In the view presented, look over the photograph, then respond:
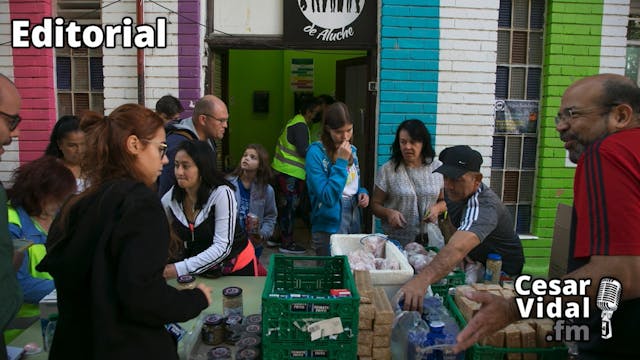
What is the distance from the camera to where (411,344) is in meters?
2.16

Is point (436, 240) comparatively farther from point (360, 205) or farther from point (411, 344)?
point (411, 344)

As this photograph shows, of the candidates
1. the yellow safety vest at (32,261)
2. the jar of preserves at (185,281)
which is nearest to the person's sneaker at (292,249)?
the jar of preserves at (185,281)

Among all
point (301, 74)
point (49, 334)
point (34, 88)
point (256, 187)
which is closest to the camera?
point (49, 334)

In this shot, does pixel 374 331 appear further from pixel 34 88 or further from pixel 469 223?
pixel 34 88

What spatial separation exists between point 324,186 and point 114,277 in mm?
2393

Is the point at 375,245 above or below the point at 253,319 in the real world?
above

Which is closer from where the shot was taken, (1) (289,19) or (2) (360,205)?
(2) (360,205)

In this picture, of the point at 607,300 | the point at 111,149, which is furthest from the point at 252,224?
the point at 607,300

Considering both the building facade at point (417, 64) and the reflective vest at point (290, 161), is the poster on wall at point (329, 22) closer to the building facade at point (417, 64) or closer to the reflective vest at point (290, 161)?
the building facade at point (417, 64)

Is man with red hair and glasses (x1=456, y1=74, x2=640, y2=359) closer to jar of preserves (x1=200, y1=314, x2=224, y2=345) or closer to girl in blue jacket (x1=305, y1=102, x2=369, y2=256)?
jar of preserves (x1=200, y1=314, x2=224, y2=345)

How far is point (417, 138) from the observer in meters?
4.08

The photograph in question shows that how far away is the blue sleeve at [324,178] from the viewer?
153 inches

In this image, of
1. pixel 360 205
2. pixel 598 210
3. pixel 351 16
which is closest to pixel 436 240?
pixel 360 205

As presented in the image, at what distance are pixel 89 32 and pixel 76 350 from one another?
4.73 m
